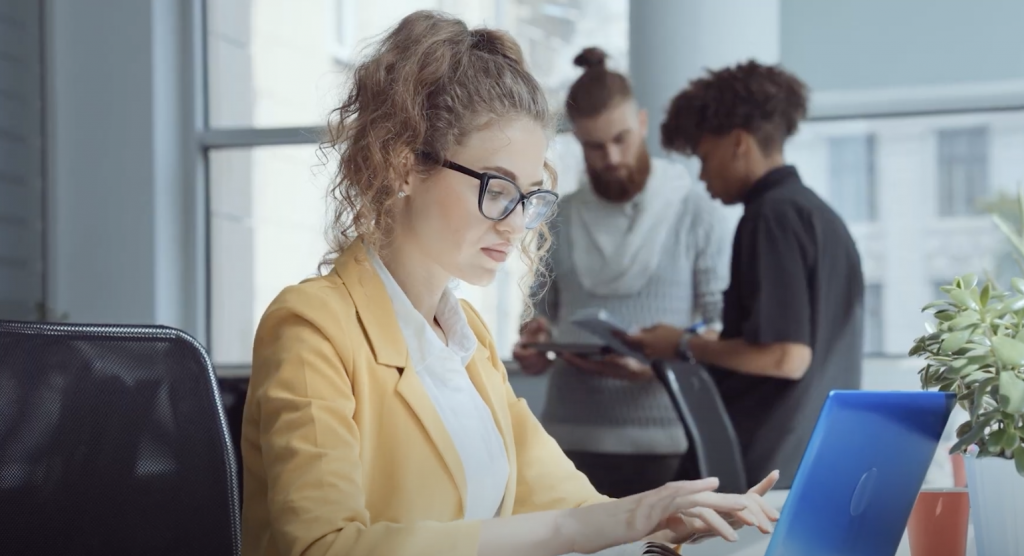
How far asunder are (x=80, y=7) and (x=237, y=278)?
1.08 m

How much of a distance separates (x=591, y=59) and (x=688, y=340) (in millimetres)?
932

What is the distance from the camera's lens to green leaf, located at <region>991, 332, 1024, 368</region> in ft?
2.94

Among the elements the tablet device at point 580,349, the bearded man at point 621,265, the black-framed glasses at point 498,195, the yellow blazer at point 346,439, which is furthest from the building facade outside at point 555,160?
the yellow blazer at point 346,439

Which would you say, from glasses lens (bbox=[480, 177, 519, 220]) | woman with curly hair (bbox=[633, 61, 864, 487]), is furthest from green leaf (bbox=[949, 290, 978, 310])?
woman with curly hair (bbox=[633, 61, 864, 487])

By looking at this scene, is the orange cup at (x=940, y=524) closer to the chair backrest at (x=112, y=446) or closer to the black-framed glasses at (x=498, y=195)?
the black-framed glasses at (x=498, y=195)

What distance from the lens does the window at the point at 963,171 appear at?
311 cm

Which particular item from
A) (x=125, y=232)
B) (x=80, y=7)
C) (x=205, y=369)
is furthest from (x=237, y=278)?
(x=205, y=369)

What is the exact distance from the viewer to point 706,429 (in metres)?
2.54

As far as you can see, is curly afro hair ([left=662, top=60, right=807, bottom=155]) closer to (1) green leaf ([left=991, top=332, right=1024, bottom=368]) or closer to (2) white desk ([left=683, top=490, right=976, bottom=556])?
(2) white desk ([left=683, top=490, right=976, bottom=556])

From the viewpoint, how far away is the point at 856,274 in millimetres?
2771

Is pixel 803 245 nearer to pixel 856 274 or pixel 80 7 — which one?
pixel 856 274

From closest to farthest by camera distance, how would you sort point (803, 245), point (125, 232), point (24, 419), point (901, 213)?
point (24, 419), point (803, 245), point (901, 213), point (125, 232)

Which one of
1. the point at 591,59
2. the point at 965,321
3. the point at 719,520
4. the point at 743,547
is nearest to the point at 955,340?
the point at 965,321

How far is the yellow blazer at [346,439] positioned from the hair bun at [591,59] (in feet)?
7.16
